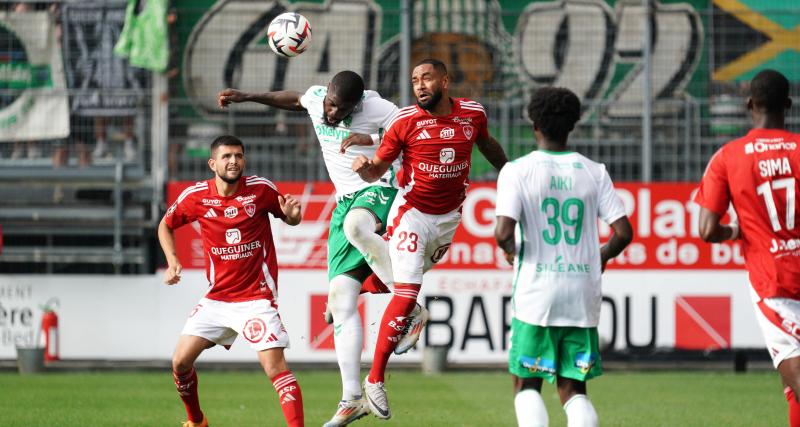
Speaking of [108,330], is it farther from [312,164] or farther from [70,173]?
[312,164]

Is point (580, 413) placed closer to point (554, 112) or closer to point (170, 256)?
point (554, 112)

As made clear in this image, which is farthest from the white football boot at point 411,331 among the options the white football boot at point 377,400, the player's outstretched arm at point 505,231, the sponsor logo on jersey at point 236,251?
the player's outstretched arm at point 505,231

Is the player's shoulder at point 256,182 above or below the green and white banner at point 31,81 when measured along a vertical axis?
below

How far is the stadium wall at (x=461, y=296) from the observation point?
17859mm

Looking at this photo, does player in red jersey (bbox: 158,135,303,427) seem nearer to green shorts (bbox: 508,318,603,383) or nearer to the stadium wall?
green shorts (bbox: 508,318,603,383)

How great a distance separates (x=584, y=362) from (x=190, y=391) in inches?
146

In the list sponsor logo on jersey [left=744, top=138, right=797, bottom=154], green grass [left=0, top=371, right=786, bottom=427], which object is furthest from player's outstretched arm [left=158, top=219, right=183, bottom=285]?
sponsor logo on jersey [left=744, top=138, right=797, bottom=154]

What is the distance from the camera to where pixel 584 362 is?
762 cm

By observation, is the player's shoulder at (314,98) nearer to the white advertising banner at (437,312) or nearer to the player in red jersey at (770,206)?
the player in red jersey at (770,206)

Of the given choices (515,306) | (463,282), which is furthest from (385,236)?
(463,282)

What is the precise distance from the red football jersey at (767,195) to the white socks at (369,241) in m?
2.99

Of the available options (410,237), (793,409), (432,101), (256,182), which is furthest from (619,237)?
(256,182)

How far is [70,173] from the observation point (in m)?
18.6

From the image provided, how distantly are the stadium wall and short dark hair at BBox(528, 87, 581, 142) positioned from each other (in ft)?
33.9
